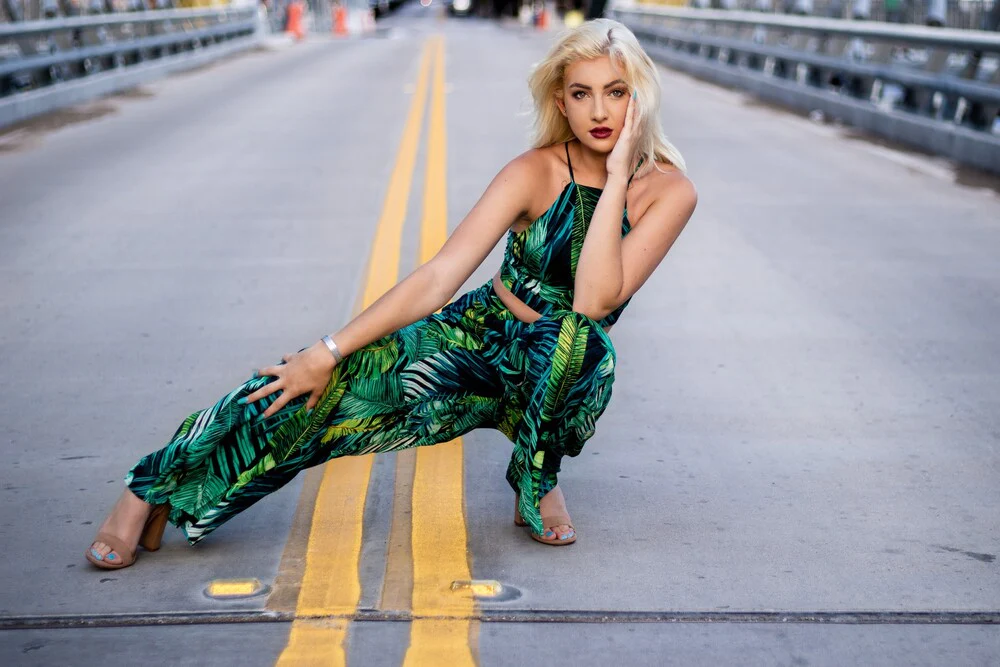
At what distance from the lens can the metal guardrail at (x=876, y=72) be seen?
1297 cm

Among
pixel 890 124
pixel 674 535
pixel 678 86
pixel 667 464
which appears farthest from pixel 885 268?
pixel 678 86

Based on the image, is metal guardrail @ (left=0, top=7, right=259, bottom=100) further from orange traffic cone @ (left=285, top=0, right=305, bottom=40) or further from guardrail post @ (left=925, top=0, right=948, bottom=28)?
orange traffic cone @ (left=285, top=0, right=305, bottom=40)

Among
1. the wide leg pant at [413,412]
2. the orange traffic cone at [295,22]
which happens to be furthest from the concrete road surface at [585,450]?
the orange traffic cone at [295,22]

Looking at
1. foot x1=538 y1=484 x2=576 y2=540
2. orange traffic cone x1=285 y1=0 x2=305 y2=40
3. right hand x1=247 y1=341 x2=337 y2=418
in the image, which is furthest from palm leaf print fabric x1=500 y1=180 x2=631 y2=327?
orange traffic cone x1=285 y1=0 x2=305 y2=40

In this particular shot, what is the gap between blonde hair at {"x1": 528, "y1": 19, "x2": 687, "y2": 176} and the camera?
365 centimetres

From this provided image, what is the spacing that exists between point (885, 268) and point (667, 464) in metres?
3.82

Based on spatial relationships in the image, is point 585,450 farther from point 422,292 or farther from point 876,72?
point 876,72

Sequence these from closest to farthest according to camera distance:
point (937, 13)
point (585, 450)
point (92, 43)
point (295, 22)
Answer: point (585, 450) → point (937, 13) → point (92, 43) → point (295, 22)

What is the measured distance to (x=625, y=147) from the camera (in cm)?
365

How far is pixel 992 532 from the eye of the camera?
13.1 ft

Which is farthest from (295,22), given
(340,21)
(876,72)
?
(876,72)

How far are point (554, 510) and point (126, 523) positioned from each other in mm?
1217

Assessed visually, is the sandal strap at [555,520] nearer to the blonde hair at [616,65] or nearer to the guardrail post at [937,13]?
the blonde hair at [616,65]

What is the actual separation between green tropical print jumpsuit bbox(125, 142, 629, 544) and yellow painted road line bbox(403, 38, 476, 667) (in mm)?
275
